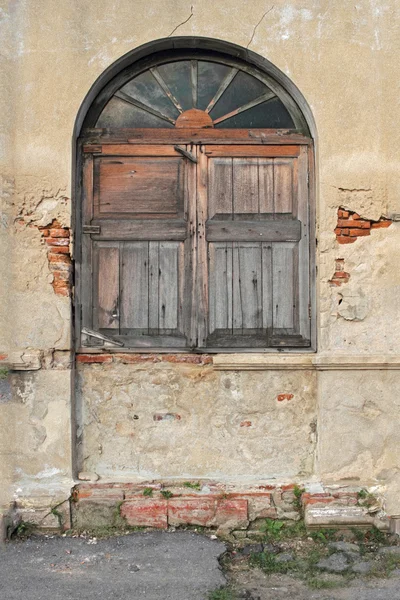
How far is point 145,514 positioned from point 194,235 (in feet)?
6.66

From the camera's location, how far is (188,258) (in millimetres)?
4824

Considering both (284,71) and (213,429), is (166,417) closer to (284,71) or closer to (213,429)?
(213,429)

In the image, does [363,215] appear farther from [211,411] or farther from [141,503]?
[141,503]

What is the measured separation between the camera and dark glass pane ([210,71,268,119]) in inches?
194

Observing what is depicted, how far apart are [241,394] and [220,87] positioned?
7.56ft

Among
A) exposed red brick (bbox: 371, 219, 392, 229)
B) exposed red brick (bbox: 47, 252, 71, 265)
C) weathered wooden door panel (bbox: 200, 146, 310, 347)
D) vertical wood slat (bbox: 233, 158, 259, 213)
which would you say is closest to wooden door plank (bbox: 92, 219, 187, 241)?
weathered wooden door panel (bbox: 200, 146, 310, 347)

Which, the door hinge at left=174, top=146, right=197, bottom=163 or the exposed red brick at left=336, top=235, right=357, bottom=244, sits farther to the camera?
the door hinge at left=174, top=146, right=197, bottom=163

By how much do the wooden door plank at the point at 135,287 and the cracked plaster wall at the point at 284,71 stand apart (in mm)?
437

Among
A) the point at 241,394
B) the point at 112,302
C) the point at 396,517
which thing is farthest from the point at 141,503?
the point at 396,517

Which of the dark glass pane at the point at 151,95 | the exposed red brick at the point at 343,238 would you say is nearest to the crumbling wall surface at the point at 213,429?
the exposed red brick at the point at 343,238

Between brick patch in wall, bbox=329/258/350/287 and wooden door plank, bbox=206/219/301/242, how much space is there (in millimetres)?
353

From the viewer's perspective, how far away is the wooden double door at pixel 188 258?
4.82m

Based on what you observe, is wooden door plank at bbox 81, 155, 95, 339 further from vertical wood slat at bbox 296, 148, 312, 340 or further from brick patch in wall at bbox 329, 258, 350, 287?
brick patch in wall at bbox 329, 258, 350, 287

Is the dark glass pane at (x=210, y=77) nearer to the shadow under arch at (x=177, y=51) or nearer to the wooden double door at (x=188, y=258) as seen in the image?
the shadow under arch at (x=177, y=51)
